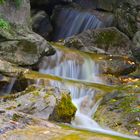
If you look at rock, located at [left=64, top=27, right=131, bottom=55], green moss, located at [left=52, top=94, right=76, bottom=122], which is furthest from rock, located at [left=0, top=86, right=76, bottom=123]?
rock, located at [left=64, top=27, right=131, bottom=55]

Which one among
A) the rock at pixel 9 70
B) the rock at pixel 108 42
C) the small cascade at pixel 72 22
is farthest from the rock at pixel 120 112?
the small cascade at pixel 72 22

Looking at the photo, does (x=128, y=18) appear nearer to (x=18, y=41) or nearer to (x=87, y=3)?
(x=87, y=3)

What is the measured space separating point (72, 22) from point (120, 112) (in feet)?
41.7

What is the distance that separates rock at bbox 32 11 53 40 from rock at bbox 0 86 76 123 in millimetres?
12654

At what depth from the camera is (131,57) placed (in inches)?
701

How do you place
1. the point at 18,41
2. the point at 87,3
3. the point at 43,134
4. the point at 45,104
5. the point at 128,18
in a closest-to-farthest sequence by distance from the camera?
the point at 43,134 < the point at 45,104 < the point at 18,41 < the point at 128,18 < the point at 87,3

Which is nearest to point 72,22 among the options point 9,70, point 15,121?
point 9,70

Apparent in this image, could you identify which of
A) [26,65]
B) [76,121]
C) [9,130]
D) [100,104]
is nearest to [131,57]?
[26,65]

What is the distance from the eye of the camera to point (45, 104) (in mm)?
10047

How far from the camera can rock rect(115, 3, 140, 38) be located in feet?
62.4

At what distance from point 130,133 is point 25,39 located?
269 inches

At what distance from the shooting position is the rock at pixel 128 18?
749 inches

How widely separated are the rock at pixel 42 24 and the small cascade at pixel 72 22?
0.48 meters

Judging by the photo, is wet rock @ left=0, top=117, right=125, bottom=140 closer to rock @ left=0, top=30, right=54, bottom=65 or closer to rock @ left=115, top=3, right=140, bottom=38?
rock @ left=0, top=30, right=54, bottom=65
